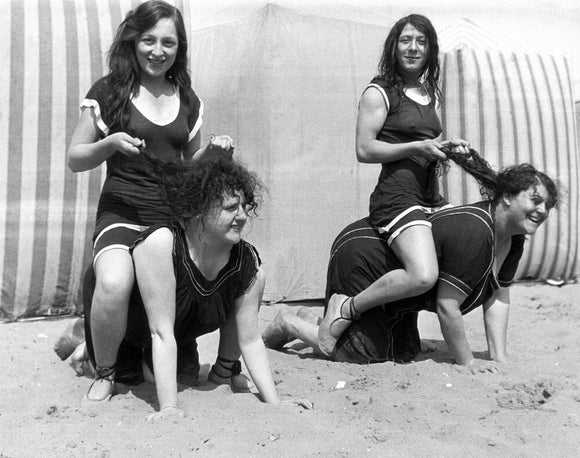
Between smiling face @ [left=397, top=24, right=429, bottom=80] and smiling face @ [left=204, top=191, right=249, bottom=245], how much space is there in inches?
52.6

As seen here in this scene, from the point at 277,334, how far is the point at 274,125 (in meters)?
1.57

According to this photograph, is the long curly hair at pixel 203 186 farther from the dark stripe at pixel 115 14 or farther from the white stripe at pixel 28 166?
the dark stripe at pixel 115 14

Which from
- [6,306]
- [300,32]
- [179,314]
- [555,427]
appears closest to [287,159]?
[300,32]

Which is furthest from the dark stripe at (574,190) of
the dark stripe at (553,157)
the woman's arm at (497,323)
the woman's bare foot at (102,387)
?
the woman's bare foot at (102,387)

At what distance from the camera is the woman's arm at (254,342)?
3336mm

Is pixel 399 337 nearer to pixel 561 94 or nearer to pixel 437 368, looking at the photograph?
pixel 437 368

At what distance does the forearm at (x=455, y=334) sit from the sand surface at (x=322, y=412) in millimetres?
106

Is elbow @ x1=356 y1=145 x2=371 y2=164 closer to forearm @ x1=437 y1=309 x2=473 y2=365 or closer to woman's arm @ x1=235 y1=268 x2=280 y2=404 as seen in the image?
forearm @ x1=437 y1=309 x2=473 y2=365

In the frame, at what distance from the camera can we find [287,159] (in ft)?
18.5

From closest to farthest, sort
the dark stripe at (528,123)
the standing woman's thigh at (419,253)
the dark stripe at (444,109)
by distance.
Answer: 1. the standing woman's thigh at (419,253)
2. the dark stripe at (444,109)
3. the dark stripe at (528,123)

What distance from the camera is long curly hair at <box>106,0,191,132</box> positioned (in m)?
3.47

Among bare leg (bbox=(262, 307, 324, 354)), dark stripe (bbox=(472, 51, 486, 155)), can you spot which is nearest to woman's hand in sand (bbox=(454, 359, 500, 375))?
bare leg (bbox=(262, 307, 324, 354))

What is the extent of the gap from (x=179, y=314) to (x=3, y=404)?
0.78 m

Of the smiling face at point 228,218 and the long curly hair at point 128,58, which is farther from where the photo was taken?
the long curly hair at point 128,58
